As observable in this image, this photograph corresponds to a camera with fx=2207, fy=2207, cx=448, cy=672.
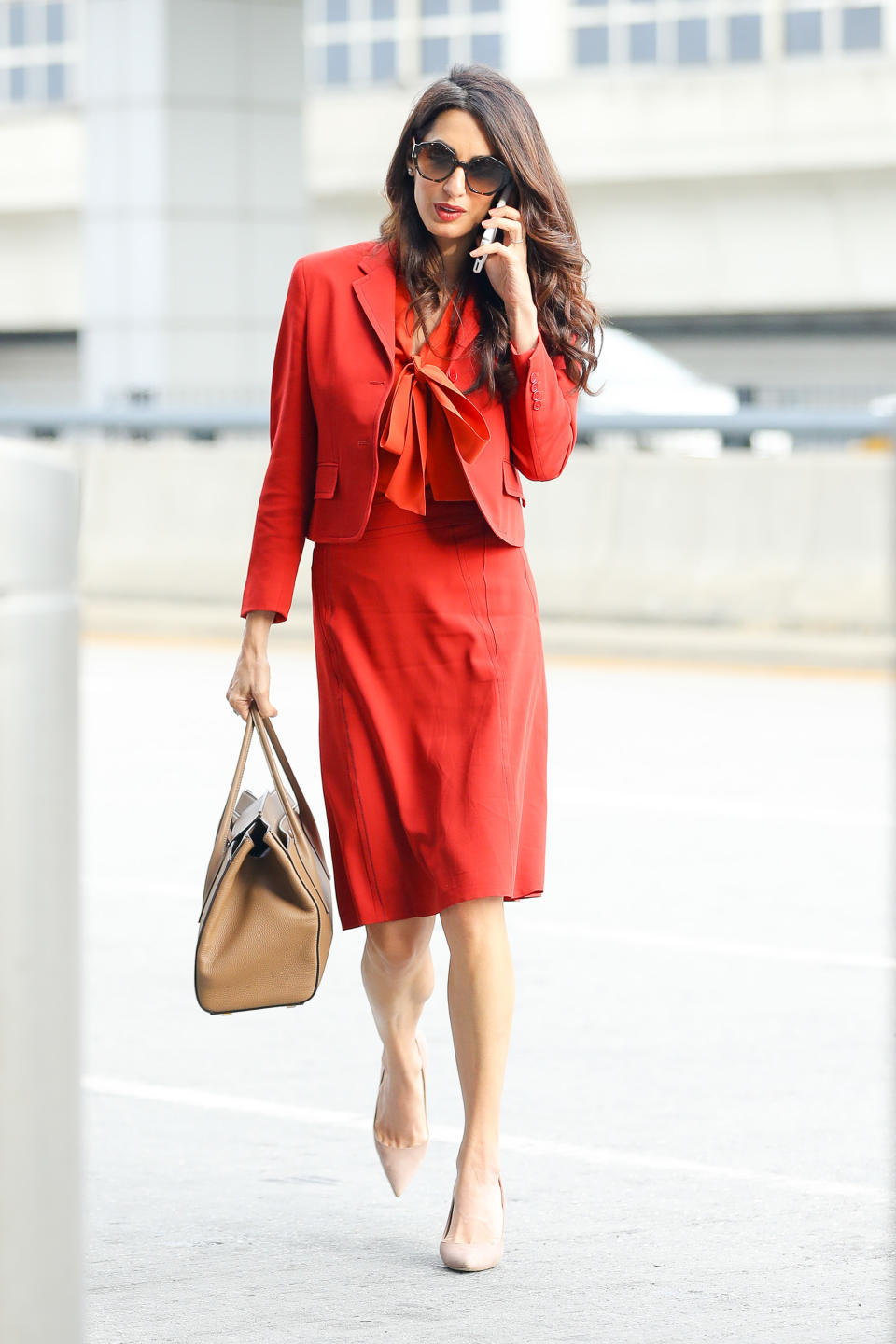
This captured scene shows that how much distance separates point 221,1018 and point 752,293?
41143mm

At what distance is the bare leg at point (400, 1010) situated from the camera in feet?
14.3

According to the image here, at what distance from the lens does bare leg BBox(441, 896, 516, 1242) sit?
13.4ft

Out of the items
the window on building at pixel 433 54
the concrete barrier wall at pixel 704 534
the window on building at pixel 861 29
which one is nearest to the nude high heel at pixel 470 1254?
the concrete barrier wall at pixel 704 534

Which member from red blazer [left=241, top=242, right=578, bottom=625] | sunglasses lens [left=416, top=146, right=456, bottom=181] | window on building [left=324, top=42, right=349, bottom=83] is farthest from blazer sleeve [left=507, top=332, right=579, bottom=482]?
window on building [left=324, top=42, right=349, bottom=83]

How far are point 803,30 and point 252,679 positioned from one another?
4493cm

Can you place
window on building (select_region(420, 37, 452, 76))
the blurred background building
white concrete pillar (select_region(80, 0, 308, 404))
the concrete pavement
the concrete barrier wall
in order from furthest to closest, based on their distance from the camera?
window on building (select_region(420, 37, 452, 76)) → the blurred background building → white concrete pillar (select_region(80, 0, 308, 404)) → the concrete barrier wall → the concrete pavement

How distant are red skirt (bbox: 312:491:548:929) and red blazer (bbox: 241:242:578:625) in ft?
0.26

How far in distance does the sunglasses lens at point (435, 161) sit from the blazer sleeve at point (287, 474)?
30 centimetres

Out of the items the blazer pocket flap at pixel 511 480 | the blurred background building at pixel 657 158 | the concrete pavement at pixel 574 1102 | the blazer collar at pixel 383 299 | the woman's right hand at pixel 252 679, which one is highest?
the blurred background building at pixel 657 158

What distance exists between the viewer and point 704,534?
1541cm

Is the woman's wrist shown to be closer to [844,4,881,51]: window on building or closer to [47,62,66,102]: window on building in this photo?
[844,4,881,51]: window on building

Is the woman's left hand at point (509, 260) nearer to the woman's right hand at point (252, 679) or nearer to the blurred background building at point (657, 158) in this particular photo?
the woman's right hand at point (252, 679)

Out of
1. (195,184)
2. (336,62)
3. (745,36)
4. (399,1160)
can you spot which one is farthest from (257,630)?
(336,62)

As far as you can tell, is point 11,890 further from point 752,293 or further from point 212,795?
point 752,293
